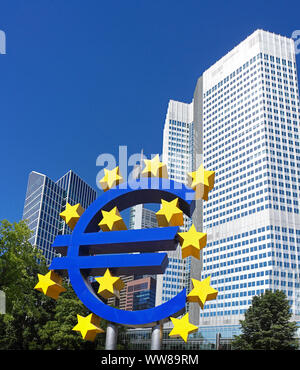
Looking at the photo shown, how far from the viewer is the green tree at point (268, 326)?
41.2 m

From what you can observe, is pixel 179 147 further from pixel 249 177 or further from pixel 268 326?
pixel 268 326

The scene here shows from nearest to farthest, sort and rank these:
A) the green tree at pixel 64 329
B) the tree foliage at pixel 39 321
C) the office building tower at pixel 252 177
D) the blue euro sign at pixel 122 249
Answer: the blue euro sign at pixel 122 249 < the tree foliage at pixel 39 321 < the green tree at pixel 64 329 < the office building tower at pixel 252 177

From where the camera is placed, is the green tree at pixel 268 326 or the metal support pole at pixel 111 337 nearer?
the metal support pole at pixel 111 337

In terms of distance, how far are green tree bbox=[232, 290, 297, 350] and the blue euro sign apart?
87.2 ft

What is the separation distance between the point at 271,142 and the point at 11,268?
94410 mm

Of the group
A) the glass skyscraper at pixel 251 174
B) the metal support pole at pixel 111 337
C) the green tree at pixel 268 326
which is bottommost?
the metal support pole at pixel 111 337

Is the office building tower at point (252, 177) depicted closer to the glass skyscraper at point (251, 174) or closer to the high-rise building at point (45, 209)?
the glass skyscraper at point (251, 174)

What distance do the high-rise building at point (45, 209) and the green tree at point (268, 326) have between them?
9985 cm

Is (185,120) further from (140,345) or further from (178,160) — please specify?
(140,345)

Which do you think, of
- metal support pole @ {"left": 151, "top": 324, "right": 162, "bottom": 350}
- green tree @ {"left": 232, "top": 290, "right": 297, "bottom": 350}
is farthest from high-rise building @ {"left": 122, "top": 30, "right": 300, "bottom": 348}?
metal support pole @ {"left": 151, "top": 324, "right": 162, "bottom": 350}

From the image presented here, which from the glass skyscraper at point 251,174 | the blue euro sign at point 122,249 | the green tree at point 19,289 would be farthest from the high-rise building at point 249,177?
the blue euro sign at point 122,249

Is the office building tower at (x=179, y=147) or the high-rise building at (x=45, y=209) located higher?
the office building tower at (x=179, y=147)

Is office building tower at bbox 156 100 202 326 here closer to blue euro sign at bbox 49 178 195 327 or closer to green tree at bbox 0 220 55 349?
green tree at bbox 0 220 55 349
